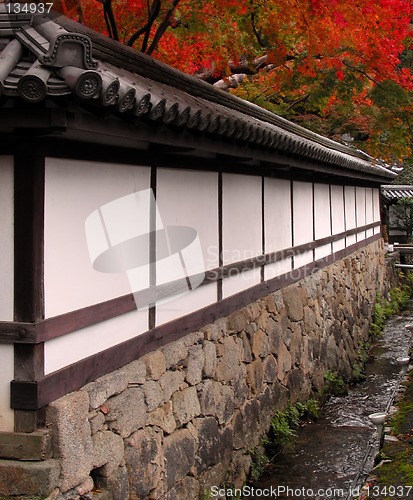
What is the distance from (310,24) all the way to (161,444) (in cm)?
1017

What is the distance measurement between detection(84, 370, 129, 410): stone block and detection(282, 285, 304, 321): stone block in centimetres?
606

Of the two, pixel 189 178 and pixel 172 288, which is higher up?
pixel 189 178

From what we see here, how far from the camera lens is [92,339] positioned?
19.2ft

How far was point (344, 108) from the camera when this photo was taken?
65.7ft

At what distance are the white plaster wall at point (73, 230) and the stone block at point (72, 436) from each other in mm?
765

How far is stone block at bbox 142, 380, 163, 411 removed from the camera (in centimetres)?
661

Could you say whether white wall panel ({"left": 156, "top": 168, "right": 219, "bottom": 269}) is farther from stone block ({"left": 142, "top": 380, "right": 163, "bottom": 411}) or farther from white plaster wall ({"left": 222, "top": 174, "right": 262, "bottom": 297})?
stone block ({"left": 142, "top": 380, "right": 163, "bottom": 411})

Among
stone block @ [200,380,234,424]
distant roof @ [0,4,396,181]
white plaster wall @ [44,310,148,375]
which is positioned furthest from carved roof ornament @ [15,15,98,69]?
stone block @ [200,380,234,424]

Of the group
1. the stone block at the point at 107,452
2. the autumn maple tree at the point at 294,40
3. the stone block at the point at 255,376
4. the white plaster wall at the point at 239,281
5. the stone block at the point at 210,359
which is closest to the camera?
the stone block at the point at 107,452

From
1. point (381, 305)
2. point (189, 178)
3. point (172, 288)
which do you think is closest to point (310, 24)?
point (189, 178)

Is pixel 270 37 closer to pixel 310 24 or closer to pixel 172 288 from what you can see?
pixel 310 24

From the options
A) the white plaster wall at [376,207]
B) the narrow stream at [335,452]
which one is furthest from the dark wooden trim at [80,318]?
the white plaster wall at [376,207]

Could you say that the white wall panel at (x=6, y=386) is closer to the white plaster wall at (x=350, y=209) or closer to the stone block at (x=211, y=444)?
the stone block at (x=211, y=444)

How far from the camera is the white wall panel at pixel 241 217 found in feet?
29.9
